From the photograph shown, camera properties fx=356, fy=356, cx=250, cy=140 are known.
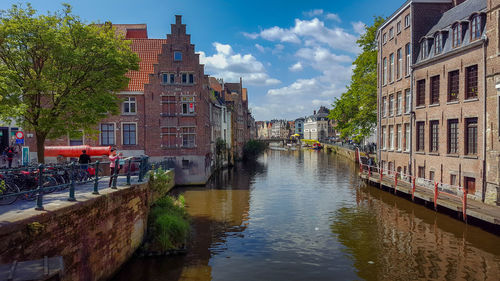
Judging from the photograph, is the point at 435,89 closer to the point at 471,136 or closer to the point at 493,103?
the point at 471,136

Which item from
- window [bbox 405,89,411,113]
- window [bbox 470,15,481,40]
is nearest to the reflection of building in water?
window [bbox 405,89,411,113]

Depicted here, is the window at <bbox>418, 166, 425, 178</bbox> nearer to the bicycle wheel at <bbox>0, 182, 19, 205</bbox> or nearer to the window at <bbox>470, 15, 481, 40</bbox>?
the window at <bbox>470, 15, 481, 40</bbox>

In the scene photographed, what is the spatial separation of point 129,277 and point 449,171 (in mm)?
18564

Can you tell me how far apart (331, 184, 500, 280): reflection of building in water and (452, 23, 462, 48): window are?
389 inches

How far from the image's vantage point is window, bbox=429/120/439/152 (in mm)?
22875

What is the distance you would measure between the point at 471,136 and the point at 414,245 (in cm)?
875

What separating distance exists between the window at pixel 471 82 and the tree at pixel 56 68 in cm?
1838

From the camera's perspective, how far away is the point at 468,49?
19.5 metres

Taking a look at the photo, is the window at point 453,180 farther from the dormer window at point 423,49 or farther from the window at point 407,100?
the dormer window at point 423,49

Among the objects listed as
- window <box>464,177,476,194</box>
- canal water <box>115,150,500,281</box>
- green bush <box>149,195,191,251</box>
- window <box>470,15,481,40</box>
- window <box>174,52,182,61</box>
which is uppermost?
window <box>174,52,182,61</box>

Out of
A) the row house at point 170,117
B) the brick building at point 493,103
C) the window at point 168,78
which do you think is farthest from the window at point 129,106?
the brick building at point 493,103

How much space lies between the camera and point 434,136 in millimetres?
23219

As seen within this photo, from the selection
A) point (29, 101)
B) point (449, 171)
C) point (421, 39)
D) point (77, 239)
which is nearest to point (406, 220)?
point (449, 171)

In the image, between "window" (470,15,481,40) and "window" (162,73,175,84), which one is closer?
"window" (470,15,481,40)
